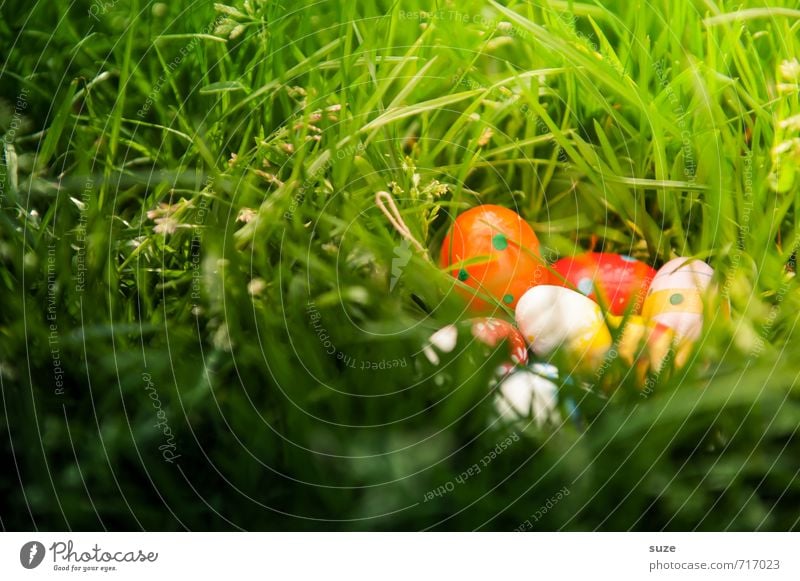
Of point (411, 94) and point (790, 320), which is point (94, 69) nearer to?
point (411, 94)

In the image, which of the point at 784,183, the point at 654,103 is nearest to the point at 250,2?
the point at 654,103

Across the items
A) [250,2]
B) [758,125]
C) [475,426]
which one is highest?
[250,2]
